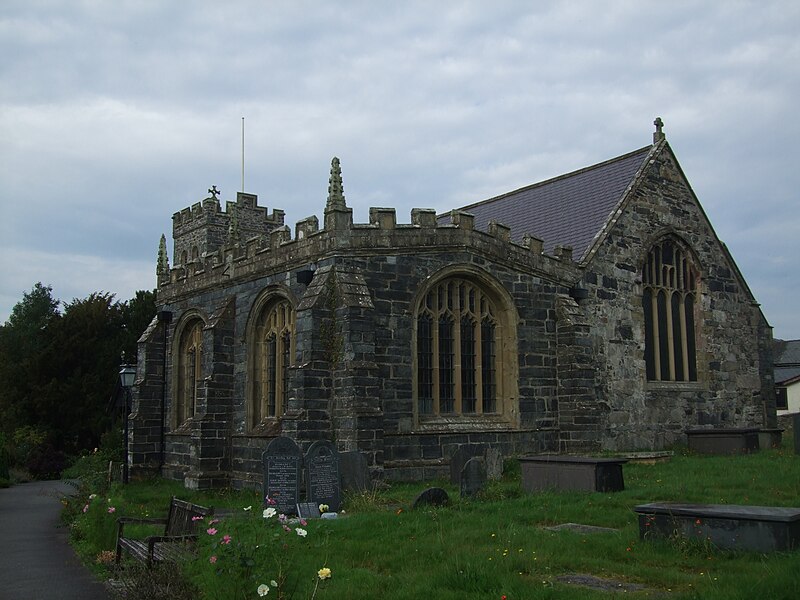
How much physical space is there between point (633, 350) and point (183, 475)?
13.0m

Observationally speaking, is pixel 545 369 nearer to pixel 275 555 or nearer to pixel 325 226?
pixel 325 226

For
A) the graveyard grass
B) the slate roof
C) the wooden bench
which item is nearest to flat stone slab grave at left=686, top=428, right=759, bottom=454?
the slate roof

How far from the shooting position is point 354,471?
15.2 m

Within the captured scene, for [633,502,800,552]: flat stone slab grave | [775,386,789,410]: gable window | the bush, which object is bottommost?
the bush

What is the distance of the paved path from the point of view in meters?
9.82

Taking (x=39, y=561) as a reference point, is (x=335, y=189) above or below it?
above

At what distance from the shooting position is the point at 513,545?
9289 millimetres

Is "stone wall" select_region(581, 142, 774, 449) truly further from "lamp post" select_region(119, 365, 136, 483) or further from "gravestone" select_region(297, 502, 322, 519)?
"lamp post" select_region(119, 365, 136, 483)

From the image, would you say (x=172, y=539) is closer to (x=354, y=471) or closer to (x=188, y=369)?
(x=354, y=471)

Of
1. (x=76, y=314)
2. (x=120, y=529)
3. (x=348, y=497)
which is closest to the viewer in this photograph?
(x=120, y=529)

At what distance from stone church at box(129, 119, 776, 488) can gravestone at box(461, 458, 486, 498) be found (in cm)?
332

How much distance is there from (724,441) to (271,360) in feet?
38.0

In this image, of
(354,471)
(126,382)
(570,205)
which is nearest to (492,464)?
(354,471)

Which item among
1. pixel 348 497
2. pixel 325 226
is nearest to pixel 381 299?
pixel 325 226
